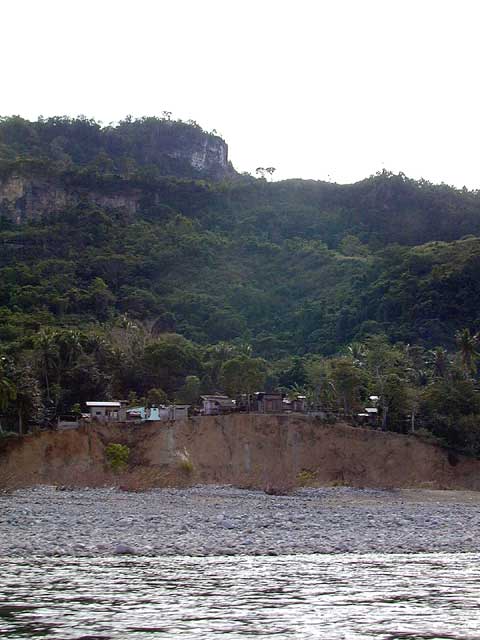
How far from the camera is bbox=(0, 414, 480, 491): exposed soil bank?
56.2 m

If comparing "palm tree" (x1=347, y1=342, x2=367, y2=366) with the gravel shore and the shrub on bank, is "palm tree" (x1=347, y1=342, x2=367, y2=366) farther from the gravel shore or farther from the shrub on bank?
the gravel shore

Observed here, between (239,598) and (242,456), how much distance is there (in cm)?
4325

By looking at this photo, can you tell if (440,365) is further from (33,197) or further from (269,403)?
(33,197)

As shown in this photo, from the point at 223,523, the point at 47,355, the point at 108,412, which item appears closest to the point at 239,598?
the point at 223,523

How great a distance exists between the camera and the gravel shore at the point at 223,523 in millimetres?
26719

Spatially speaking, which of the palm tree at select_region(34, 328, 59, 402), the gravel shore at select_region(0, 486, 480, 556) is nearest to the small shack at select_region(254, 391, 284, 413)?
the palm tree at select_region(34, 328, 59, 402)

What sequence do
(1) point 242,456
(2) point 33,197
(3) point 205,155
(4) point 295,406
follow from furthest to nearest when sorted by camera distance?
(3) point 205,155, (2) point 33,197, (4) point 295,406, (1) point 242,456

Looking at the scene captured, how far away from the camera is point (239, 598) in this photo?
17.9 metres

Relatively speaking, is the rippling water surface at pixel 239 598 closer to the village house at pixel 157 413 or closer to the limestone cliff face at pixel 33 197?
the village house at pixel 157 413

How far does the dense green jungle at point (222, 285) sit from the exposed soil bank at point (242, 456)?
3.13 meters

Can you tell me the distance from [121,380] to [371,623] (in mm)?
65298

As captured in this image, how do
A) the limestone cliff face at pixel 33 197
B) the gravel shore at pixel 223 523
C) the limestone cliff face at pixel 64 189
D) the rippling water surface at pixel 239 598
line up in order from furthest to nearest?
the limestone cliff face at pixel 64 189, the limestone cliff face at pixel 33 197, the gravel shore at pixel 223 523, the rippling water surface at pixel 239 598

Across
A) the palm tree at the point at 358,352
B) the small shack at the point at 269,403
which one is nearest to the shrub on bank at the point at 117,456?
the small shack at the point at 269,403

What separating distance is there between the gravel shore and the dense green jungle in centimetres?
1697
